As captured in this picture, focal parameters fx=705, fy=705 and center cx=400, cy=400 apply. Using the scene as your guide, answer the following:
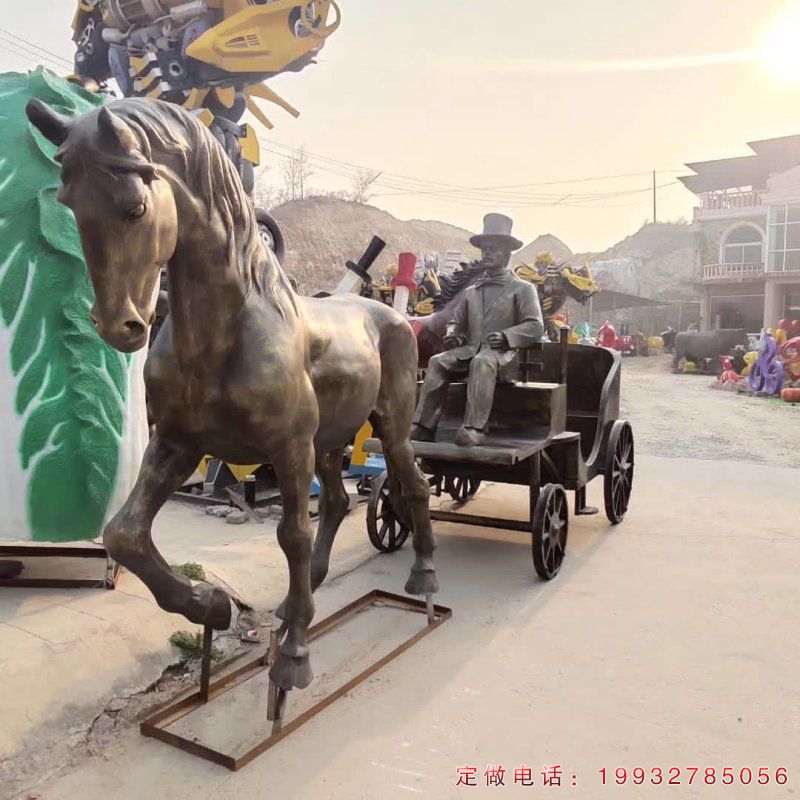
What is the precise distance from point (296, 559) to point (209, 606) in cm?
34

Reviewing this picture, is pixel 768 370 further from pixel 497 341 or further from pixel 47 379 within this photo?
pixel 47 379

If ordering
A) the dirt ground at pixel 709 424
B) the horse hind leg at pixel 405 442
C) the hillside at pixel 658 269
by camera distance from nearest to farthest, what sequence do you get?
1. the horse hind leg at pixel 405 442
2. the dirt ground at pixel 709 424
3. the hillside at pixel 658 269

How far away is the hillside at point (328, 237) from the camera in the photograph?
39375 millimetres

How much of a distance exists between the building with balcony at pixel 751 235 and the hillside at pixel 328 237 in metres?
12.2

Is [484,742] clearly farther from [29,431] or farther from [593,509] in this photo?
[593,509]

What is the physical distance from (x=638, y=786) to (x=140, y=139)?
247 centimetres

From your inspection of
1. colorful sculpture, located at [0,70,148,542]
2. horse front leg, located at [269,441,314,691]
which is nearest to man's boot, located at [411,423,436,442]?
colorful sculpture, located at [0,70,148,542]

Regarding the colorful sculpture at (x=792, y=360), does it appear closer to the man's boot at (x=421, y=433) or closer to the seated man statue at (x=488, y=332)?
the seated man statue at (x=488, y=332)

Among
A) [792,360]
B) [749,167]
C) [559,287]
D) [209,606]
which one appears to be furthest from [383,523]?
[749,167]

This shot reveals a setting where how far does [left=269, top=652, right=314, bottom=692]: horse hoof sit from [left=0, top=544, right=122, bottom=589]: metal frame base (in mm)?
Answer: 1181

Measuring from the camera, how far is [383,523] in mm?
4867

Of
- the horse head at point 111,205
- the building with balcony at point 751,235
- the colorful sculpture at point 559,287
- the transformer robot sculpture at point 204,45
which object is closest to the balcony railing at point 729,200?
the building with balcony at point 751,235

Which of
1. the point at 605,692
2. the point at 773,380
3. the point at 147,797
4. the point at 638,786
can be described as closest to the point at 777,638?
the point at 605,692

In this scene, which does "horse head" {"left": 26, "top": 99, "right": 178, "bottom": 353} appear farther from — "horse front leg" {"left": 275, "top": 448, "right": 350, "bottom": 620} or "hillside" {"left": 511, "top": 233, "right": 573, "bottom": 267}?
"hillside" {"left": 511, "top": 233, "right": 573, "bottom": 267}
